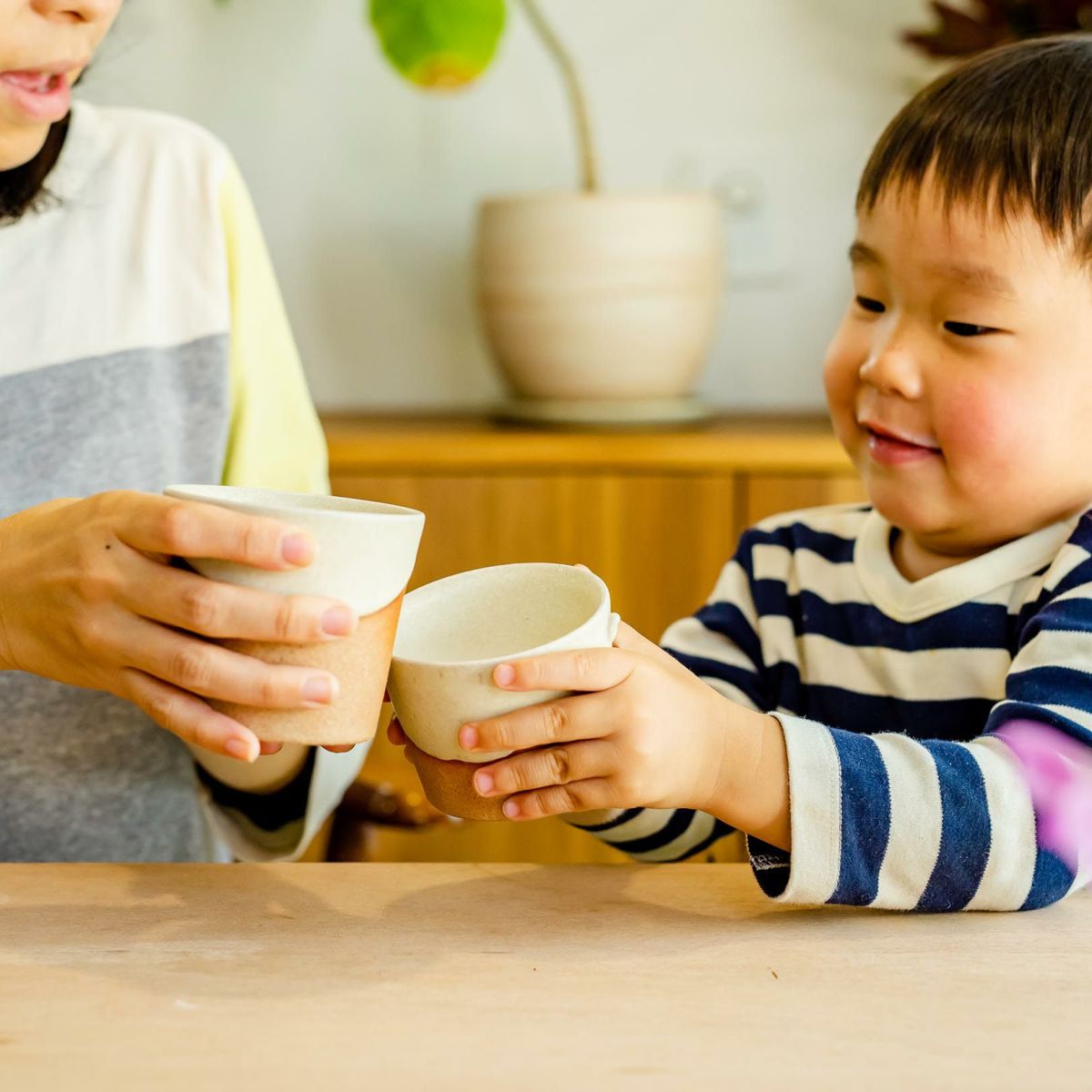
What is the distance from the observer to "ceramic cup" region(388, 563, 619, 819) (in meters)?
0.63

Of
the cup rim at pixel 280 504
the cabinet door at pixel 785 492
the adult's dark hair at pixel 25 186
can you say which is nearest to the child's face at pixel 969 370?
the cup rim at pixel 280 504

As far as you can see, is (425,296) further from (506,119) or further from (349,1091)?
(349,1091)

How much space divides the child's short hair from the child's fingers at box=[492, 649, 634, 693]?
0.41 metres

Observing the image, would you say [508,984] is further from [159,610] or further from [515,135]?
[515,135]

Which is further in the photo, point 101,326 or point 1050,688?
point 101,326

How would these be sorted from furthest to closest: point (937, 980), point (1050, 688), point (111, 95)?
point (111, 95) → point (1050, 688) → point (937, 980)

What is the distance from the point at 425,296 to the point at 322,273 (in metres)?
0.16

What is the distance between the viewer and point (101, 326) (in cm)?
106

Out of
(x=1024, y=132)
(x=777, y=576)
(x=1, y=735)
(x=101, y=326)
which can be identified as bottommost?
(x=1, y=735)

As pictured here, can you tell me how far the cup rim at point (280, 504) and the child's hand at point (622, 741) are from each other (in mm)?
101

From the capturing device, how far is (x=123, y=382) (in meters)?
1.06

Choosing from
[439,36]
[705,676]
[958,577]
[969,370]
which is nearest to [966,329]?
[969,370]

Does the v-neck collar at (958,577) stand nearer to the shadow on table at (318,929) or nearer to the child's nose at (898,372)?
the child's nose at (898,372)

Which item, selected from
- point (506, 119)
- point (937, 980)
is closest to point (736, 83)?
point (506, 119)
